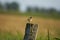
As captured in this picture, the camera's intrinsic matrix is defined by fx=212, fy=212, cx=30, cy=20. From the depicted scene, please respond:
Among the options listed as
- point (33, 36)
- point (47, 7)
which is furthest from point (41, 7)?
point (33, 36)

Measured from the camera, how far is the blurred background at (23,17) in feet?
10.8

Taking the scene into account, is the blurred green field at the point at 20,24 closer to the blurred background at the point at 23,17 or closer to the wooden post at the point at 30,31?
the blurred background at the point at 23,17

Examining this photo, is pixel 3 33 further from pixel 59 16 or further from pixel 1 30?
pixel 59 16

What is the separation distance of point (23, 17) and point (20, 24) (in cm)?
14

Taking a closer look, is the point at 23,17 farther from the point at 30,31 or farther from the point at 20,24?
the point at 30,31

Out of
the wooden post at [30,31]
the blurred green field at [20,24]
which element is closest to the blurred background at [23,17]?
the blurred green field at [20,24]

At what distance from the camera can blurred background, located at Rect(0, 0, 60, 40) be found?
3.31 meters

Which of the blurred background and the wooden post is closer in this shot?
the wooden post

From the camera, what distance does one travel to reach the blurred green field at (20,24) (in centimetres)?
329

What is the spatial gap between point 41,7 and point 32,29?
2448 millimetres

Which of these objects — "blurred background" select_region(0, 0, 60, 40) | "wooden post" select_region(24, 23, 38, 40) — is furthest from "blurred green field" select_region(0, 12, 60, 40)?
"wooden post" select_region(24, 23, 38, 40)

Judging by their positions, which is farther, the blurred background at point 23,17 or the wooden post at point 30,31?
the blurred background at point 23,17

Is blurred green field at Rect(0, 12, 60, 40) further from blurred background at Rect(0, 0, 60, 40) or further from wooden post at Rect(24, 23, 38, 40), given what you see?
wooden post at Rect(24, 23, 38, 40)

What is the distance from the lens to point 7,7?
3.72 metres
